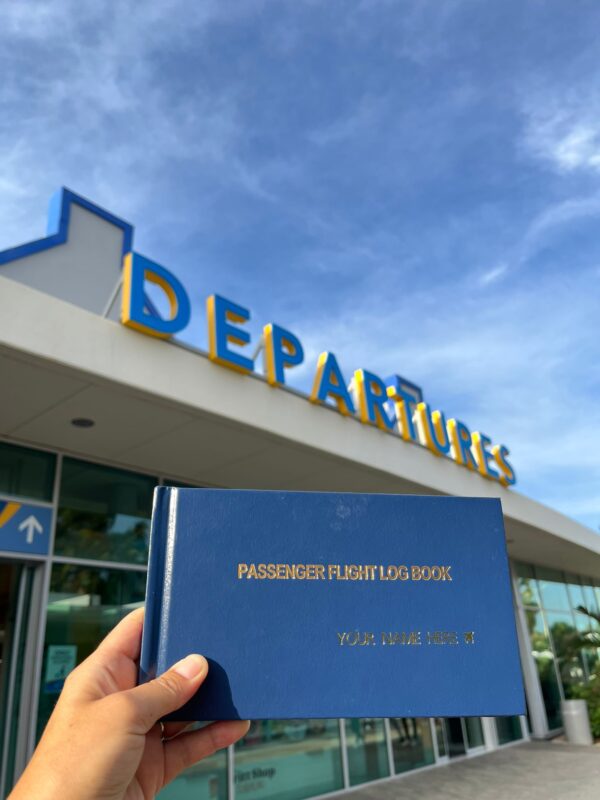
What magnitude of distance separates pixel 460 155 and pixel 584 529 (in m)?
9.81

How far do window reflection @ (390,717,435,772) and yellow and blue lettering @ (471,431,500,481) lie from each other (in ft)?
12.9

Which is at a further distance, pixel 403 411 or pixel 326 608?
pixel 403 411

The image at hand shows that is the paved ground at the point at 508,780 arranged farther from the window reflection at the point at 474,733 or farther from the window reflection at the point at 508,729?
the window reflection at the point at 508,729

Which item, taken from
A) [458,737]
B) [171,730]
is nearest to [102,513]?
[171,730]

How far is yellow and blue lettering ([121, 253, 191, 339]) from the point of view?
516 cm

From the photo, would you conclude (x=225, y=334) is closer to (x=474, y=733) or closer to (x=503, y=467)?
(x=503, y=467)

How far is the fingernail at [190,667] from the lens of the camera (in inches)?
47.4

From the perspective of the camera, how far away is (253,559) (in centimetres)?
132

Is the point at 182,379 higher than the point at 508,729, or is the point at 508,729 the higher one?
the point at 182,379

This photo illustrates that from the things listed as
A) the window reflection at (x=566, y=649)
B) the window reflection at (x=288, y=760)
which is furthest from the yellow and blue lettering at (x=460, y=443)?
the window reflection at (x=566, y=649)

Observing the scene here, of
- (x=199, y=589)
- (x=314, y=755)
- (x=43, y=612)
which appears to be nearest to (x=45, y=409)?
(x=43, y=612)

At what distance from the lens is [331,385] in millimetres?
7031

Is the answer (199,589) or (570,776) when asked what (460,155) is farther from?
(570,776)

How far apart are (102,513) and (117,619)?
1103 mm
